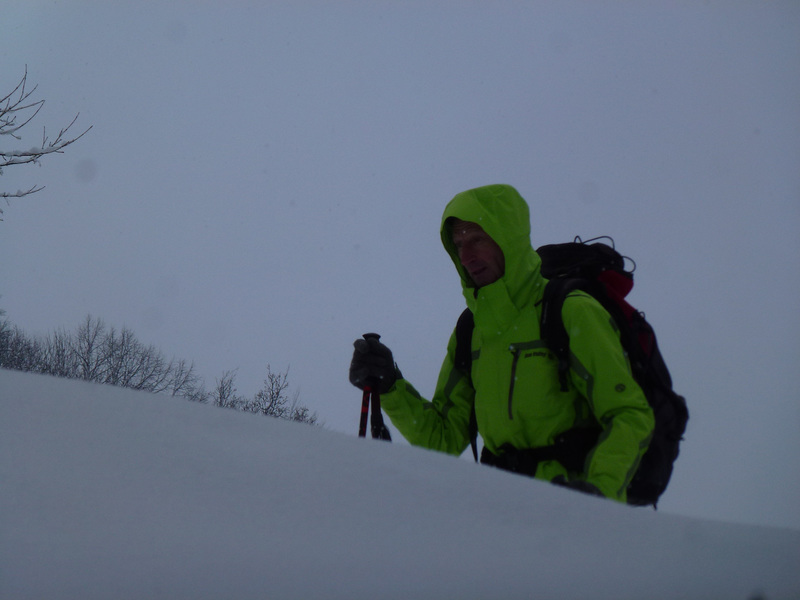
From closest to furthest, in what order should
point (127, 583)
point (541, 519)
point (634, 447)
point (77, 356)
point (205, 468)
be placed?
point (127, 583), point (541, 519), point (205, 468), point (634, 447), point (77, 356)

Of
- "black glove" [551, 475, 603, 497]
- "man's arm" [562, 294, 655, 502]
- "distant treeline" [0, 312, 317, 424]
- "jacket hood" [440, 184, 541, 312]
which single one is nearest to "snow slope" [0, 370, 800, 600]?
"black glove" [551, 475, 603, 497]

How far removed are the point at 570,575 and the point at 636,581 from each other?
0.10 meters

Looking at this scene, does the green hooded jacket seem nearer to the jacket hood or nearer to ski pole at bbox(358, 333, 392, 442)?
the jacket hood

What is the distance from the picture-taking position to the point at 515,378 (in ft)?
7.45

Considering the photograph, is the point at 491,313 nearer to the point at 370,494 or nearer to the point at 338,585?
the point at 370,494

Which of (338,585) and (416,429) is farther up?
(416,429)

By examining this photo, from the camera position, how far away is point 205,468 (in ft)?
3.89

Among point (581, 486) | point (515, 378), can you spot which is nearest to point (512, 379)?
point (515, 378)

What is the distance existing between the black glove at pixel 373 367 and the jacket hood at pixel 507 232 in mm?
491

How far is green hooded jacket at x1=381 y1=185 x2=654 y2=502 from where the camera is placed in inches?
79.5

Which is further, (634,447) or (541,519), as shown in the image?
(634,447)

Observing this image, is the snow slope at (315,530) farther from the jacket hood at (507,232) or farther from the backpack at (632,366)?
the jacket hood at (507,232)

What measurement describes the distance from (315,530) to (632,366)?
1.69 m

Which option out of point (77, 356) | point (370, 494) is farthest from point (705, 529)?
point (77, 356)
